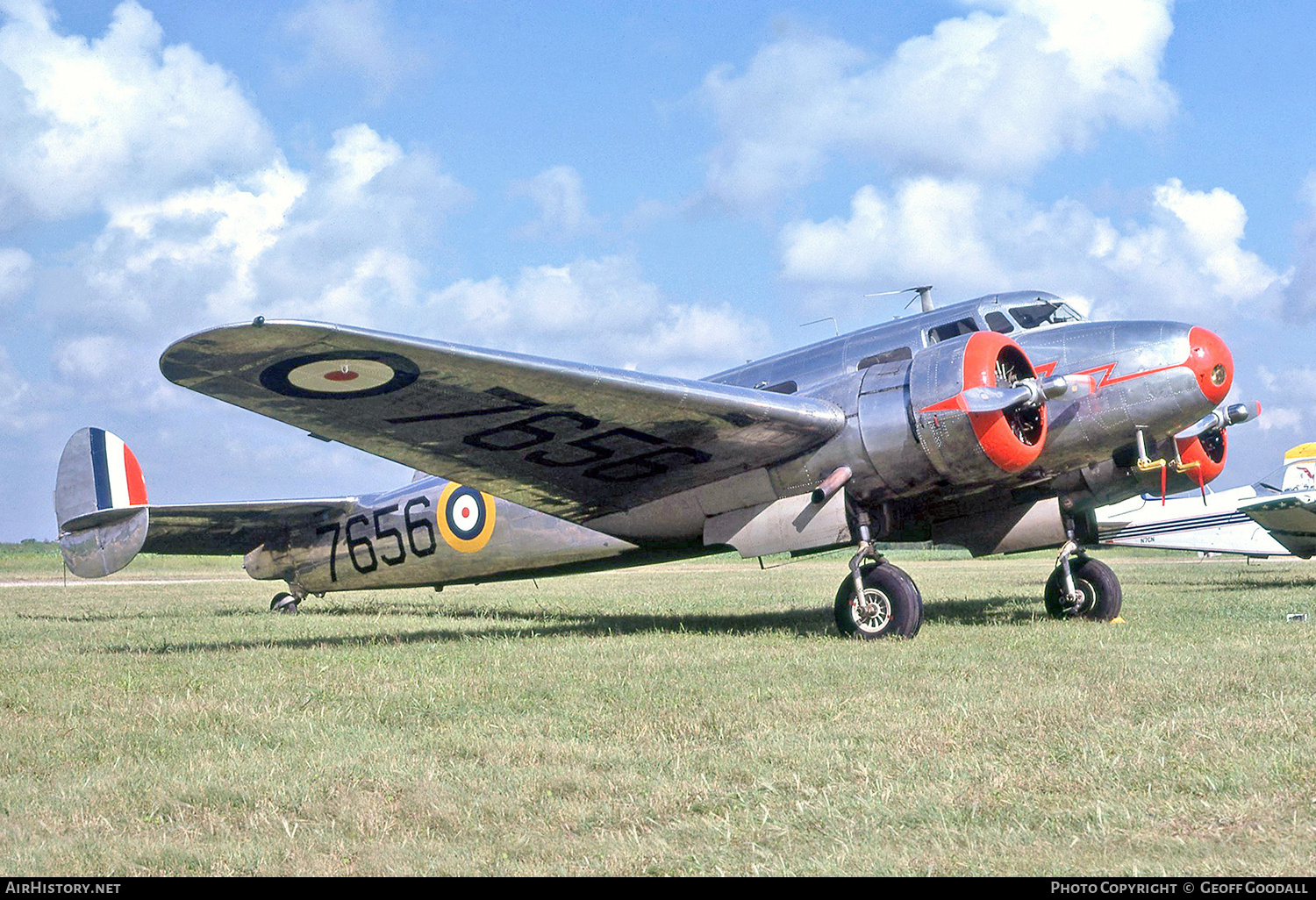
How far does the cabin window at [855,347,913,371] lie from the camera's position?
10.3 meters

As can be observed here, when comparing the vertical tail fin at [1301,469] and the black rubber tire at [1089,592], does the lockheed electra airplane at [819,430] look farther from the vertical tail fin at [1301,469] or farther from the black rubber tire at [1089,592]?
the vertical tail fin at [1301,469]

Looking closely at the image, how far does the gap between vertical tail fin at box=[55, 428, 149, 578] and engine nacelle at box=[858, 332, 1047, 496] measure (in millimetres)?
8624

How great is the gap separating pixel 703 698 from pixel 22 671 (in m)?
5.60

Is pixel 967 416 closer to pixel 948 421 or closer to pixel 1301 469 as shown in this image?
pixel 948 421

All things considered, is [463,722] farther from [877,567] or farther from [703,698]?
[877,567]

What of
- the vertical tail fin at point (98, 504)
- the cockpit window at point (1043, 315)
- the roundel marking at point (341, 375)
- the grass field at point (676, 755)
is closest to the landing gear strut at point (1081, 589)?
the grass field at point (676, 755)

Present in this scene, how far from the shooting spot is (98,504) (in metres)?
13.6

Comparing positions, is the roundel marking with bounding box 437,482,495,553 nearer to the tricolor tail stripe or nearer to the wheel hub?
the tricolor tail stripe

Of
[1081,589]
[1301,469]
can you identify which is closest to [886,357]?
[1081,589]

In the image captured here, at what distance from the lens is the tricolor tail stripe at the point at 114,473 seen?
13695 millimetres

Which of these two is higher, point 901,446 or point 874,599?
point 901,446

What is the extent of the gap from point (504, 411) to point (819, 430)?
8.90 ft

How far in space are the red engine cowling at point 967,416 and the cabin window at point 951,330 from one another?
99 centimetres

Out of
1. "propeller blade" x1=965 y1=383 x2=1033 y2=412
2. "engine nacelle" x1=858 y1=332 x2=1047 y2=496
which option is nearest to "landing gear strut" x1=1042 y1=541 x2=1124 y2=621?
"engine nacelle" x1=858 y1=332 x2=1047 y2=496
